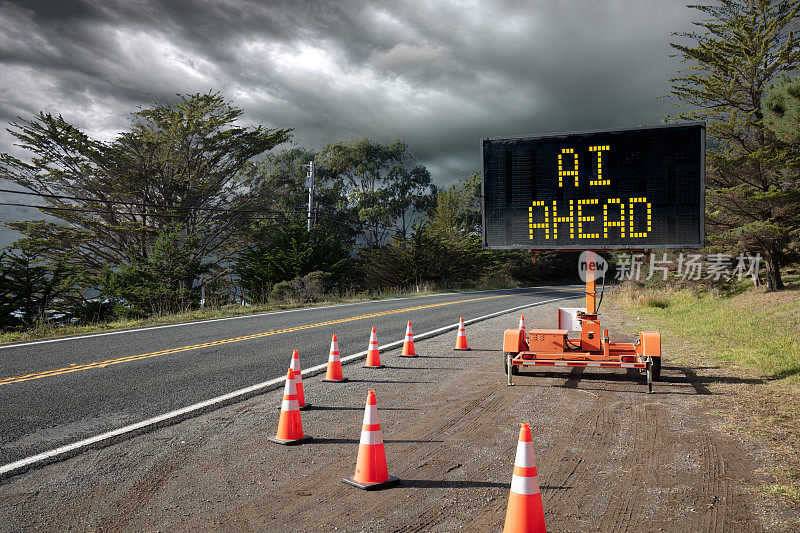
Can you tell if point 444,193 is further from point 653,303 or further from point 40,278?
point 40,278

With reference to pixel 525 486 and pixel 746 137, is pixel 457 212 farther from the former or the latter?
pixel 525 486

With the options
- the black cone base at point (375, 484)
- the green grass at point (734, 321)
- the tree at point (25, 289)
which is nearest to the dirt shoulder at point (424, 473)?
the black cone base at point (375, 484)

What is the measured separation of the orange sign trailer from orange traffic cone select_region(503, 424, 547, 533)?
4.59 m

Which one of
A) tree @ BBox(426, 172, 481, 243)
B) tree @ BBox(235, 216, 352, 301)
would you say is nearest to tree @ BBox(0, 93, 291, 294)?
tree @ BBox(235, 216, 352, 301)

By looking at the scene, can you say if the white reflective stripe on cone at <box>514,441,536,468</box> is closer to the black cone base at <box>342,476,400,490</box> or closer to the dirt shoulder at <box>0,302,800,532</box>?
the dirt shoulder at <box>0,302,800,532</box>

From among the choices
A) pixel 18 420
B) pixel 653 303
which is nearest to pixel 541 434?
pixel 18 420

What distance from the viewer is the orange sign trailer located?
301 inches

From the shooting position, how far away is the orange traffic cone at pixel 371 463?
13.7 ft

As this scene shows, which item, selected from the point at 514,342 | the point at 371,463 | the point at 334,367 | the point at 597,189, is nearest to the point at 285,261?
the point at 334,367

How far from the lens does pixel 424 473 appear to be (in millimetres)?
4449

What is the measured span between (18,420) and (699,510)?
6.83 metres

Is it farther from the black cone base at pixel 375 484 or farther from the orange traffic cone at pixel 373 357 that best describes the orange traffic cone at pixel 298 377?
the orange traffic cone at pixel 373 357

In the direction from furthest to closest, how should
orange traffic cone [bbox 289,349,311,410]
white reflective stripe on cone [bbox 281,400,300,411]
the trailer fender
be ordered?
the trailer fender, orange traffic cone [bbox 289,349,311,410], white reflective stripe on cone [bbox 281,400,300,411]

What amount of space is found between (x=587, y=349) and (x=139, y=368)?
7.32 m
